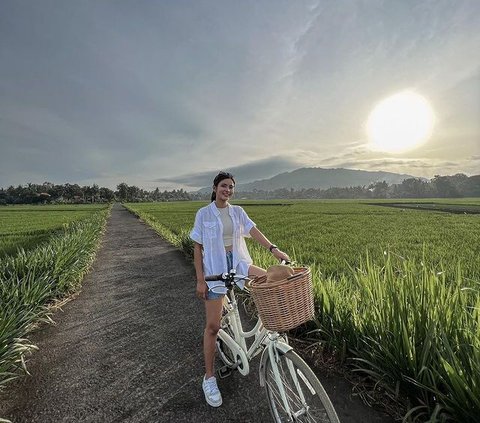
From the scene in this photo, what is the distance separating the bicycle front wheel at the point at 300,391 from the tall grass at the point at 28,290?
265 cm

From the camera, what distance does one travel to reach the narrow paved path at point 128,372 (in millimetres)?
2641

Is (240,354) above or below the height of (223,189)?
below

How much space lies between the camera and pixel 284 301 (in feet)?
6.05

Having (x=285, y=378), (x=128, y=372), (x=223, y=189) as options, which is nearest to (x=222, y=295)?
(x=285, y=378)

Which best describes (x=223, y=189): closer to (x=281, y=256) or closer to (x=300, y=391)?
(x=281, y=256)

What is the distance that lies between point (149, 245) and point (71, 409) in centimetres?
1012

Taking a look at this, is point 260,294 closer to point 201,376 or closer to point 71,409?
point 201,376

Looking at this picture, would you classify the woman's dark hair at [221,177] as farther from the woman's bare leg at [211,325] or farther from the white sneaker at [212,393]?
the white sneaker at [212,393]

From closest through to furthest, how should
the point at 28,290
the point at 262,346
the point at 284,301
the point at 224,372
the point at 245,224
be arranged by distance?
the point at 284,301
the point at 262,346
the point at 245,224
the point at 224,372
the point at 28,290

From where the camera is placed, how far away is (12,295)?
14.6ft

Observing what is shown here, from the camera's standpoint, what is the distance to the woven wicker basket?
5.99 ft

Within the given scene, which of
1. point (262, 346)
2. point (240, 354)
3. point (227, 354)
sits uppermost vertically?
point (262, 346)

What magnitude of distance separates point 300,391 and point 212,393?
106 cm

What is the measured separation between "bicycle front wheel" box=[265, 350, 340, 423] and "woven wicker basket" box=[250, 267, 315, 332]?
26 centimetres
